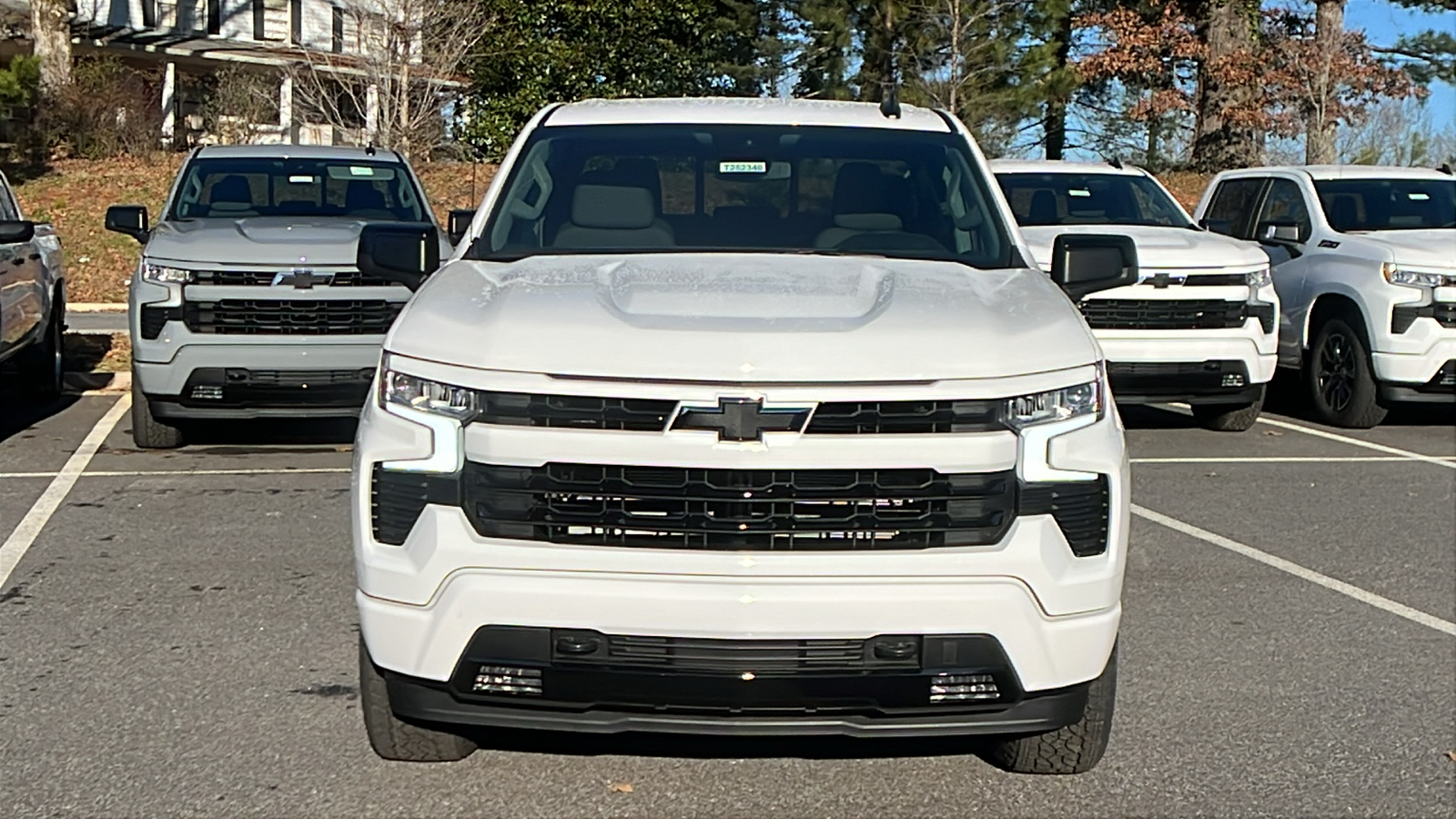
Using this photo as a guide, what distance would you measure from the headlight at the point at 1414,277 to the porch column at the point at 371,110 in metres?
17.3

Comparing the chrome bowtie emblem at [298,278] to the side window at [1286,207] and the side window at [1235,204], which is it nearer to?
the side window at [1235,204]

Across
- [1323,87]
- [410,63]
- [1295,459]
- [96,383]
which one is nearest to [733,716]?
[1295,459]

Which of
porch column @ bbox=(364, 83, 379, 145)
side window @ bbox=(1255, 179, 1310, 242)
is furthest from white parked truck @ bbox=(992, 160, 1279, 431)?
porch column @ bbox=(364, 83, 379, 145)

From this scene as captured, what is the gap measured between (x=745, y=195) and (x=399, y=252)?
1.13 m

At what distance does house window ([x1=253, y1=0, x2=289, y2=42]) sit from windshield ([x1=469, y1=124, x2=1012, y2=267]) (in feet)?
129

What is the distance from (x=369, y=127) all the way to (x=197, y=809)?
79.5 ft

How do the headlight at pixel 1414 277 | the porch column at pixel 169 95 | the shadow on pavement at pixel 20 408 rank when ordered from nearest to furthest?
the headlight at pixel 1414 277 → the shadow on pavement at pixel 20 408 → the porch column at pixel 169 95

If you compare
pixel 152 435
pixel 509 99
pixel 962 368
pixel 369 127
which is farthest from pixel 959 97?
pixel 962 368

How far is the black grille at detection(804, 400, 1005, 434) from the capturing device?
3.58 m

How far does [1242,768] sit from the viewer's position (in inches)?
179

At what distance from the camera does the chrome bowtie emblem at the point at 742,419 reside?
11.7ft

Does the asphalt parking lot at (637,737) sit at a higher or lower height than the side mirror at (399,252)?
lower

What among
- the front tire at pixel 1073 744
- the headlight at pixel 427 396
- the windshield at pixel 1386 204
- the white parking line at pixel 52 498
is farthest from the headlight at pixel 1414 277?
the headlight at pixel 427 396

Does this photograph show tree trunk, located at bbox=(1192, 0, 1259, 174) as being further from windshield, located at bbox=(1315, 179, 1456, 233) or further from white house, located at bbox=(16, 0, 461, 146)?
windshield, located at bbox=(1315, 179, 1456, 233)
